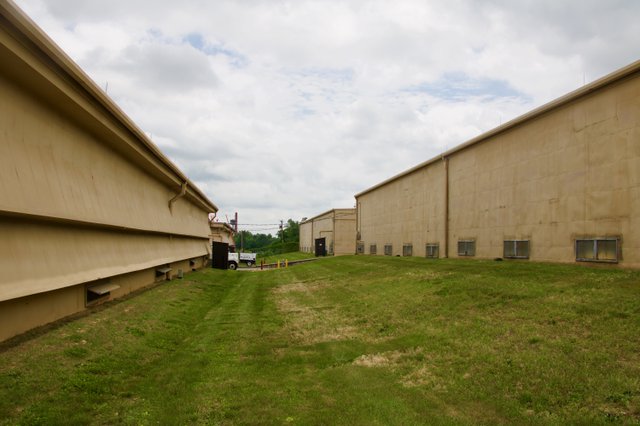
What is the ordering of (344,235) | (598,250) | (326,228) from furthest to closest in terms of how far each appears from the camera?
(326,228), (344,235), (598,250)

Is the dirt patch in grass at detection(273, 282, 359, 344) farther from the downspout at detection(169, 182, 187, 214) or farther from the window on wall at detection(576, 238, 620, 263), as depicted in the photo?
the window on wall at detection(576, 238, 620, 263)

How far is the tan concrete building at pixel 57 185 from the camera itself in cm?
754

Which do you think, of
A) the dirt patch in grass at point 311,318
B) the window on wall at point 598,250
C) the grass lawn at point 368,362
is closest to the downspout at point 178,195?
the dirt patch in grass at point 311,318

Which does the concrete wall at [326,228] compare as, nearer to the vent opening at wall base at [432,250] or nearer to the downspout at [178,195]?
the vent opening at wall base at [432,250]

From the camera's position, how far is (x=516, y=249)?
56.4 feet

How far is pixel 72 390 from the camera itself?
626cm

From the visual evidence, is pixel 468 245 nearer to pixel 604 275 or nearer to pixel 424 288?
pixel 424 288

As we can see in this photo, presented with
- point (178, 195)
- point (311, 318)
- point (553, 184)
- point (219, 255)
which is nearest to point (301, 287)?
point (178, 195)

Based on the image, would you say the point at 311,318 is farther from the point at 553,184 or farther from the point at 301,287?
the point at 553,184

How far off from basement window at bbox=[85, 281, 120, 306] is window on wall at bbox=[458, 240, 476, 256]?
15.2m

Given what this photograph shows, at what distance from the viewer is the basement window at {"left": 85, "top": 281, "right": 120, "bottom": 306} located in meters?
11.6

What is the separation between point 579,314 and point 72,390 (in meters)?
8.70

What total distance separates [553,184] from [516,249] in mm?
3214

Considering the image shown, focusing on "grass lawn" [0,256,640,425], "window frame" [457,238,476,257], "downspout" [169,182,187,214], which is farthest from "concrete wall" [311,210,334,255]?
"grass lawn" [0,256,640,425]
